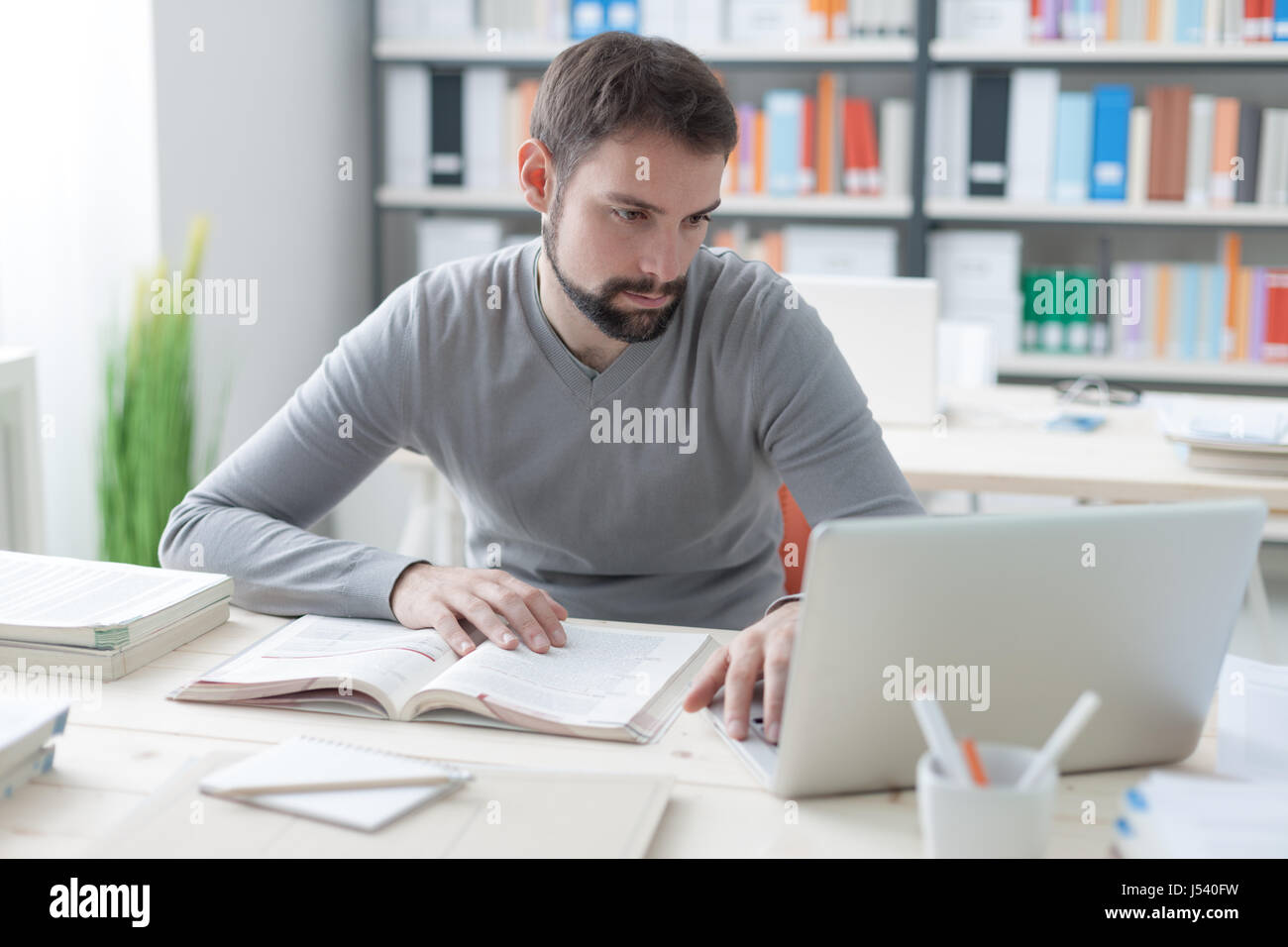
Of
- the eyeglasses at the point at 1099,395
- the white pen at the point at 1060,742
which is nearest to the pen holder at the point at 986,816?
the white pen at the point at 1060,742

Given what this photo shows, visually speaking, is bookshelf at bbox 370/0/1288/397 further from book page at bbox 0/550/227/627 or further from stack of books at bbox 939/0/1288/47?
book page at bbox 0/550/227/627

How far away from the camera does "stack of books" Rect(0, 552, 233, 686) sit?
1.05 meters

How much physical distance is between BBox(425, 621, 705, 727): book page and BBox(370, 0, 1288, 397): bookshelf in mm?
2393

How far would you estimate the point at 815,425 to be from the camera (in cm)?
135

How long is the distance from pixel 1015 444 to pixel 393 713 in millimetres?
1460

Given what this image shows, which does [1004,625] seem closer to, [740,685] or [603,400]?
[740,685]

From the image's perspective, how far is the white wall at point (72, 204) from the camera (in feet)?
8.20

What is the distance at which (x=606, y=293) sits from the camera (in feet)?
4.43

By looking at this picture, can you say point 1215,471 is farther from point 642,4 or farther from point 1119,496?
point 642,4

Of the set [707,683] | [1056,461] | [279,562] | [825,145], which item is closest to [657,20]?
[825,145]

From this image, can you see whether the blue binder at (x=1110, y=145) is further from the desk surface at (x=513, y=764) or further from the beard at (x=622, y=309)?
the desk surface at (x=513, y=764)

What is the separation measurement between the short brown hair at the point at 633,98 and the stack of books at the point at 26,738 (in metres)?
0.77
